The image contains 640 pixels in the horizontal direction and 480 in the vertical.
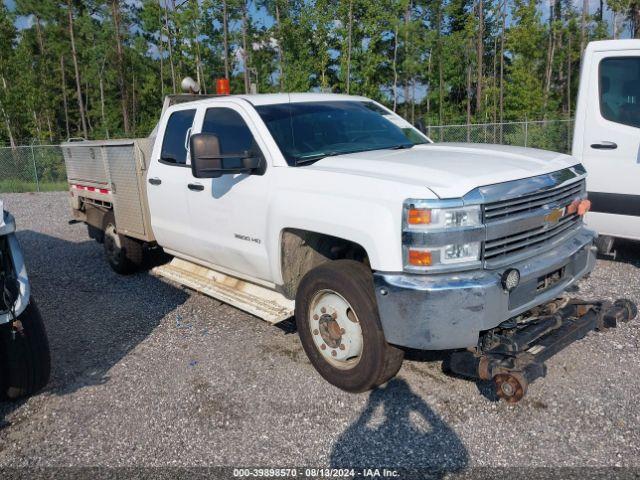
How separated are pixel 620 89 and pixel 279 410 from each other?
4.73 m

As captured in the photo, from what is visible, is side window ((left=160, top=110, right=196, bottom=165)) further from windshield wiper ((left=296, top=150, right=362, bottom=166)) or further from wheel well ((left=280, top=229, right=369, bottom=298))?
wheel well ((left=280, top=229, right=369, bottom=298))

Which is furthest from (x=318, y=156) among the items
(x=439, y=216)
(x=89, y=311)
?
(x=89, y=311)

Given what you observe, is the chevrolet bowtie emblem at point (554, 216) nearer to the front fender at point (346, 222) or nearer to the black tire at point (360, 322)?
the front fender at point (346, 222)

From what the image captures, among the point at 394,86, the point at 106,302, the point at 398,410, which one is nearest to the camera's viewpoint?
the point at 398,410

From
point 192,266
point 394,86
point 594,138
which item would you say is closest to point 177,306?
point 192,266

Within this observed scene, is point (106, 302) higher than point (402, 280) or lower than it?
lower

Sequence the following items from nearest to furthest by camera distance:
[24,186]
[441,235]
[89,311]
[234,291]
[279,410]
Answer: [441,235], [279,410], [234,291], [89,311], [24,186]

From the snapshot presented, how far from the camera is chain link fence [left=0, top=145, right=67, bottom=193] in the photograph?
20.6 m

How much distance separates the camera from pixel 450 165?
3.52 meters

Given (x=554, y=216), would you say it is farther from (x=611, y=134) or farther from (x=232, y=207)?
(x=611, y=134)

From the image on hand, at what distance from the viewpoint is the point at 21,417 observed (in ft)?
12.3

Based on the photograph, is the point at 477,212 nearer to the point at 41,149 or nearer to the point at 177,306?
the point at 177,306

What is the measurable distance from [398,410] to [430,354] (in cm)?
86

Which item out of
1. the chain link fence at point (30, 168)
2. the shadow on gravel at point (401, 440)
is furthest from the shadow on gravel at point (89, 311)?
the chain link fence at point (30, 168)
